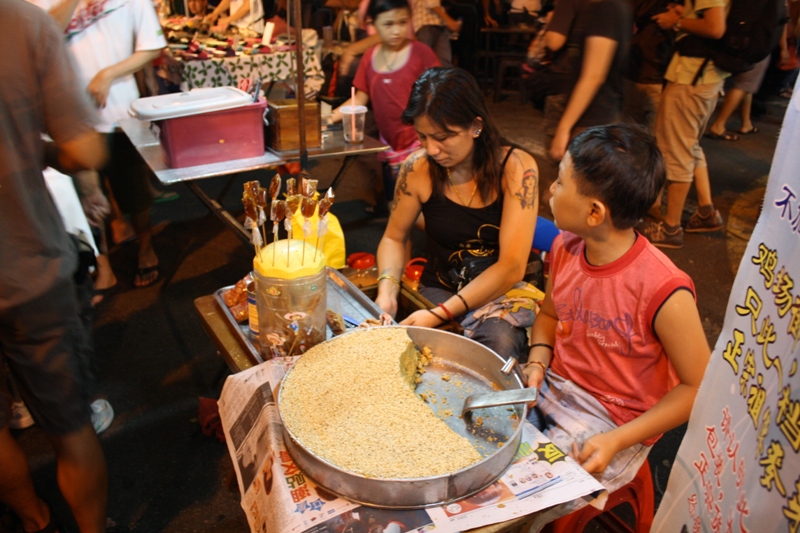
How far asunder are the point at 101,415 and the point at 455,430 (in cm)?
193

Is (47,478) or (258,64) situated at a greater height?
(258,64)

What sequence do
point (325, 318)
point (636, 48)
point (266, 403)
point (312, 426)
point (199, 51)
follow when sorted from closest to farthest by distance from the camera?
point (312, 426)
point (266, 403)
point (325, 318)
point (636, 48)
point (199, 51)

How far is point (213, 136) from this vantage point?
119 inches

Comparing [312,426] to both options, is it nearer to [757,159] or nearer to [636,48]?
[636,48]

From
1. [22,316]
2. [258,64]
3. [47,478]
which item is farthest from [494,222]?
[258,64]

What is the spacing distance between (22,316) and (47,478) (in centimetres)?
113

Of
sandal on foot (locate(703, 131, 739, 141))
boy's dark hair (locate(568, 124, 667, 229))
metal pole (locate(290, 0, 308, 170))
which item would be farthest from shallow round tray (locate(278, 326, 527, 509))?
sandal on foot (locate(703, 131, 739, 141))

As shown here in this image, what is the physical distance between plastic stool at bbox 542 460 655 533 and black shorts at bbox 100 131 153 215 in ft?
9.89

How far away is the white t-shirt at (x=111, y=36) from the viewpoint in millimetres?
3045

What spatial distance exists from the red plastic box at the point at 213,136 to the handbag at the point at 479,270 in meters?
1.47

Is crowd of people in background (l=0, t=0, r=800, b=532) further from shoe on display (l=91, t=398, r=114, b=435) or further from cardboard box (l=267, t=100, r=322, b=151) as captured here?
cardboard box (l=267, t=100, r=322, b=151)

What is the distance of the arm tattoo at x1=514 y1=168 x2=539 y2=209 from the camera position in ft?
6.82

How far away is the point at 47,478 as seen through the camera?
2301mm

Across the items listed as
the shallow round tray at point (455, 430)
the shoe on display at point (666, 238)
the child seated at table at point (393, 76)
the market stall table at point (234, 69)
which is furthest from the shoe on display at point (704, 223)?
the shallow round tray at point (455, 430)
